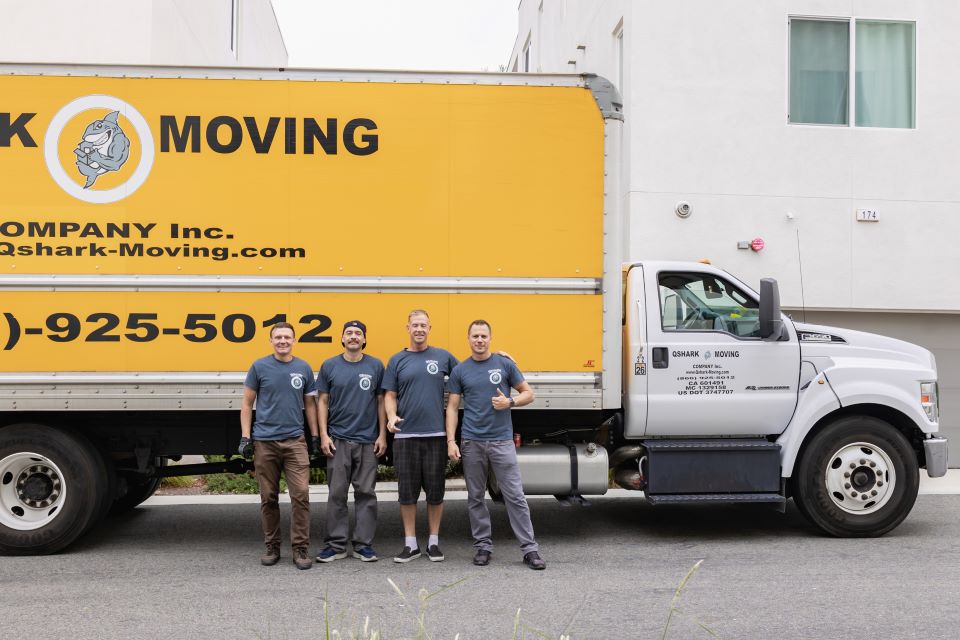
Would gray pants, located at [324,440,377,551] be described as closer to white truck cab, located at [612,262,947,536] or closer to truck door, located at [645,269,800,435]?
white truck cab, located at [612,262,947,536]

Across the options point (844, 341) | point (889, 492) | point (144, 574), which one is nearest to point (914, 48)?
point (844, 341)

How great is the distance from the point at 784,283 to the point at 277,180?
7.33 m

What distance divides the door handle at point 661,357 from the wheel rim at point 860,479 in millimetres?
1587

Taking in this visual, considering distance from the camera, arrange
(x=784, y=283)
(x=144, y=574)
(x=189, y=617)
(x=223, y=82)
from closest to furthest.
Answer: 1. (x=189, y=617)
2. (x=144, y=574)
3. (x=223, y=82)
4. (x=784, y=283)

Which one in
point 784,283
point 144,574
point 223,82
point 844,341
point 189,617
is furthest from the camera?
point 784,283

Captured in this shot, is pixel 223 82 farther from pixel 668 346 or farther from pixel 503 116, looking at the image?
pixel 668 346

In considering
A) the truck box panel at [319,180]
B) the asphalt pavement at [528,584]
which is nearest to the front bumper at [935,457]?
the asphalt pavement at [528,584]

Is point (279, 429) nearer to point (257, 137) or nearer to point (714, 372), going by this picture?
point (257, 137)

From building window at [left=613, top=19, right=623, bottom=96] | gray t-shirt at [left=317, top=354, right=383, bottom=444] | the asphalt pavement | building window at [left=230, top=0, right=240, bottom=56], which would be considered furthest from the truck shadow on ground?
Result: building window at [left=230, top=0, right=240, bottom=56]

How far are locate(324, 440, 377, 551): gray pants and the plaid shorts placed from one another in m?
0.21

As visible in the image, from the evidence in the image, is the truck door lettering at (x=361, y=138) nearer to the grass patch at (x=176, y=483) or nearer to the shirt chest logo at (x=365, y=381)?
the shirt chest logo at (x=365, y=381)

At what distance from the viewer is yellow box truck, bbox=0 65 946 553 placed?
6.71 metres

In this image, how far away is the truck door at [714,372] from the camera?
7238mm

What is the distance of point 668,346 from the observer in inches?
285
